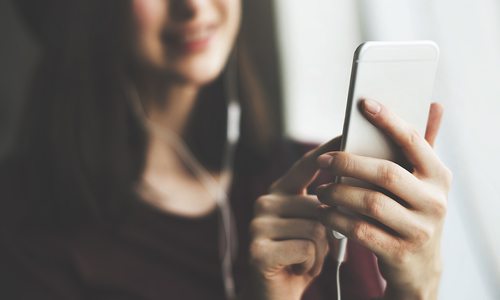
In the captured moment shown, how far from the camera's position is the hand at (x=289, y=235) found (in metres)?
0.36

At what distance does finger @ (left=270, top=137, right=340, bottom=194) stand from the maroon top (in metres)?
0.25

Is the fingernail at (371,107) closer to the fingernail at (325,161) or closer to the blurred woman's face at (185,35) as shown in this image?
the fingernail at (325,161)

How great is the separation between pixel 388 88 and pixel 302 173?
0.33 feet

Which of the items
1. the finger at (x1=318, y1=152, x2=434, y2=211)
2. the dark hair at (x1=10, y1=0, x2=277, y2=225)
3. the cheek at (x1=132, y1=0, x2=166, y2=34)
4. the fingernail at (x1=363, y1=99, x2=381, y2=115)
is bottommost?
the dark hair at (x1=10, y1=0, x2=277, y2=225)

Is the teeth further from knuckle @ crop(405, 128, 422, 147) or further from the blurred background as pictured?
knuckle @ crop(405, 128, 422, 147)

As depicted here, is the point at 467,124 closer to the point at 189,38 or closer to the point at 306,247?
the point at 306,247

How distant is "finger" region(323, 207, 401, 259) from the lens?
31cm

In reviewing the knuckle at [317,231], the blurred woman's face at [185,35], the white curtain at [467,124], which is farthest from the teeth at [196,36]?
the knuckle at [317,231]

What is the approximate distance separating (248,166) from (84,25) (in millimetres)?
334

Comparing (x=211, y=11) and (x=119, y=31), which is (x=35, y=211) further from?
(x=211, y=11)

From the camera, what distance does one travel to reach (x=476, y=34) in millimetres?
420

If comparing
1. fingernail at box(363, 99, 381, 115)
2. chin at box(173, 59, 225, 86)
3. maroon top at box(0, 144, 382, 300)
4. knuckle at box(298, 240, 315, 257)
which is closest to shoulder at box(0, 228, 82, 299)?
→ maroon top at box(0, 144, 382, 300)

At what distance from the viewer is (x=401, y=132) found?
0.96ft

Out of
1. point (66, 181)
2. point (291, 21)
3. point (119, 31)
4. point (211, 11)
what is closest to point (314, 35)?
point (291, 21)
